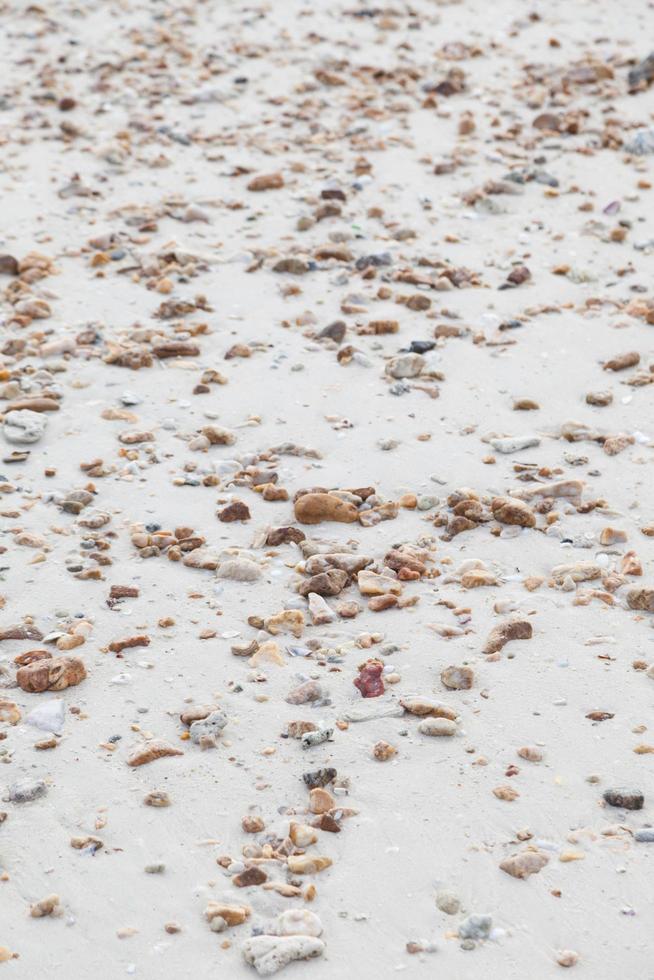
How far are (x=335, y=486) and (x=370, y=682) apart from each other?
118cm

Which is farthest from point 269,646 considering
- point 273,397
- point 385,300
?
point 385,300

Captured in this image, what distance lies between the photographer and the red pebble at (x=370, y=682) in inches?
133

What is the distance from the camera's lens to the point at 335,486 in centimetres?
444

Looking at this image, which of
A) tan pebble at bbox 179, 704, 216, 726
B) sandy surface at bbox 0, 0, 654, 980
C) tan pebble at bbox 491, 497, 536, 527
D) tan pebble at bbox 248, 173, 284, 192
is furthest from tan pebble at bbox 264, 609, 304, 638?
tan pebble at bbox 248, 173, 284, 192

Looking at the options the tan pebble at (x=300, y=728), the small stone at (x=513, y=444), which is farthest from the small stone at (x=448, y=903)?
the small stone at (x=513, y=444)

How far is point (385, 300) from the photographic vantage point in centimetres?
589

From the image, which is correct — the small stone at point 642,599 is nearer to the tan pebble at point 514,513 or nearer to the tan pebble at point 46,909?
the tan pebble at point 514,513

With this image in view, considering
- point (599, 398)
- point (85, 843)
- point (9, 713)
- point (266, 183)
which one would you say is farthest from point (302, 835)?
point (266, 183)

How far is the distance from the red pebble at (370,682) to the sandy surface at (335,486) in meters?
0.03

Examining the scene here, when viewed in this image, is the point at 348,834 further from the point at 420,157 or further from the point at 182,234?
the point at 420,157

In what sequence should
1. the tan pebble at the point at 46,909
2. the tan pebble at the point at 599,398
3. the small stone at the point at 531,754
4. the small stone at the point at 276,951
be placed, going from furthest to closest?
the tan pebble at the point at 599,398 < the small stone at the point at 531,754 < the tan pebble at the point at 46,909 < the small stone at the point at 276,951

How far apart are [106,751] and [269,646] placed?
0.59 meters

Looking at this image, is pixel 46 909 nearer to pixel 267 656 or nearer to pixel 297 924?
pixel 297 924

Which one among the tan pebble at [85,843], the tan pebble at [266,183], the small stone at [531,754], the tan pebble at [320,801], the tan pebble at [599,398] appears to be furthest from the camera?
the tan pebble at [266,183]
